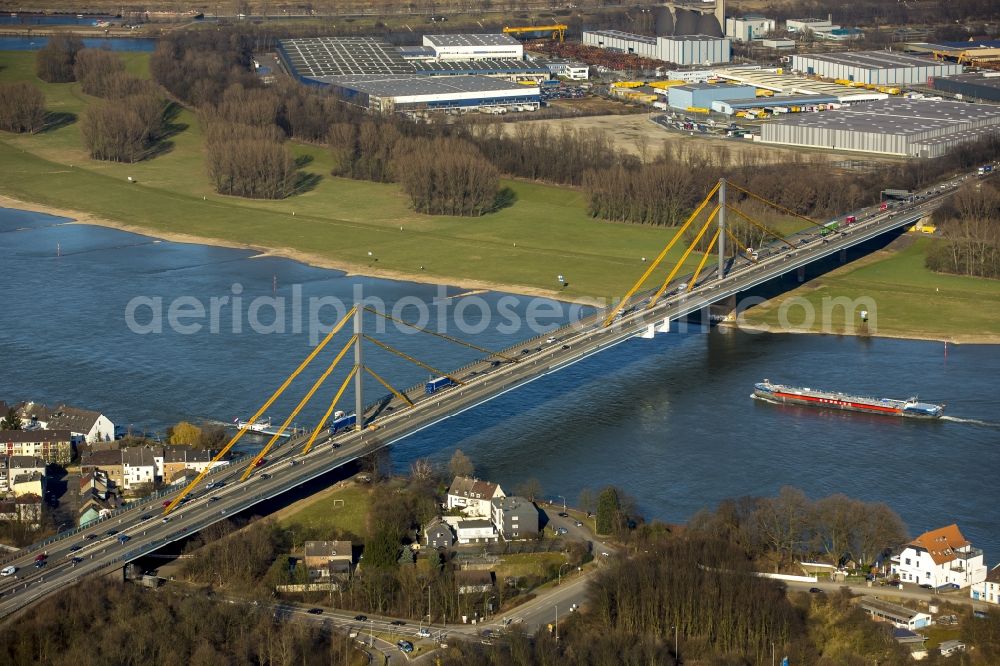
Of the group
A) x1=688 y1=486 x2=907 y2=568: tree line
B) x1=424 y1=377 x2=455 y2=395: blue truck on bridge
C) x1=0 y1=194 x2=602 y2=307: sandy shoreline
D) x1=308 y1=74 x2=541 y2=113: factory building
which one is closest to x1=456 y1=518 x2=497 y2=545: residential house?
x1=688 y1=486 x2=907 y2=568: tree line

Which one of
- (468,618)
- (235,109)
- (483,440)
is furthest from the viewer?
(235,109)

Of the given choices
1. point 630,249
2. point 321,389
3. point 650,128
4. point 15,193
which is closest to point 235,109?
point 15,193

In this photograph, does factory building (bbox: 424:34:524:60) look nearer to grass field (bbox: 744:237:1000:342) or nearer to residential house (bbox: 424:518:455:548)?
grass field (bbox: 744:237:1000:342)

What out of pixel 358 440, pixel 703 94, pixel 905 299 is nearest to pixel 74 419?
pixel 358 440

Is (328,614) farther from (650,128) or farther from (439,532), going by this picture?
(650,128)

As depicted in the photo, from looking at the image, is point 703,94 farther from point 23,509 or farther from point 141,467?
point 23,509

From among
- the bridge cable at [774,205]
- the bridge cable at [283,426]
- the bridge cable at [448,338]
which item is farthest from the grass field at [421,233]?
the bridge cable at [283,426]
